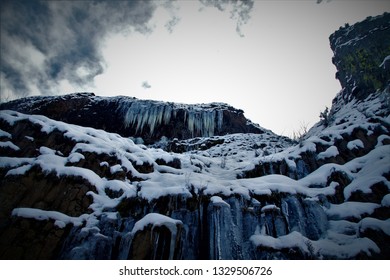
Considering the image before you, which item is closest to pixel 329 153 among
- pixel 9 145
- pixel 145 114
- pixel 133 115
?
pixel 9 145

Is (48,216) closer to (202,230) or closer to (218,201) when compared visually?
(202,230)

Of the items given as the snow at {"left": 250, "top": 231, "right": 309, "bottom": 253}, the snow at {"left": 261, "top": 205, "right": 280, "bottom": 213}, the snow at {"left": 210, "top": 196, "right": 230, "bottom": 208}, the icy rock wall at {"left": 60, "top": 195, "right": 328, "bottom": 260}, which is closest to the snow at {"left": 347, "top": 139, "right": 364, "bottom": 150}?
the icy rock wall at {"left": 60, "top": 195, "right": 328, "bottom": 260}

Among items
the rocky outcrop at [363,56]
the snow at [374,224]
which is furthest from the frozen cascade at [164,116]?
the snow at [374,224]

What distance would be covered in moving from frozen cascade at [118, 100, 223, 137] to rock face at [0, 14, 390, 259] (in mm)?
12194

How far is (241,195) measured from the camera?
589 cm

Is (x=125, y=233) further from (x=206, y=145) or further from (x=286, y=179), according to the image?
(x=206, y=145)

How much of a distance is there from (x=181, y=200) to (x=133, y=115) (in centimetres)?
1581

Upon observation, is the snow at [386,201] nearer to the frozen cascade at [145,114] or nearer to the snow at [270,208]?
the snow at [270,208]

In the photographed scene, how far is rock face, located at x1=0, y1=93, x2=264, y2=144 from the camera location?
20.1 m

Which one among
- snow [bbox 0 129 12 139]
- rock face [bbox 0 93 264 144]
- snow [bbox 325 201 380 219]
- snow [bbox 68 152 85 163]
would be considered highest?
rock face [bbox 0 93 264 144]

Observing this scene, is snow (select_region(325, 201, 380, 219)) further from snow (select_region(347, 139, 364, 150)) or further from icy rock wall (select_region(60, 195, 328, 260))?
snow (select_region(347, 139, 364, 150))

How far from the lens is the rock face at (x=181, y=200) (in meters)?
4.65
